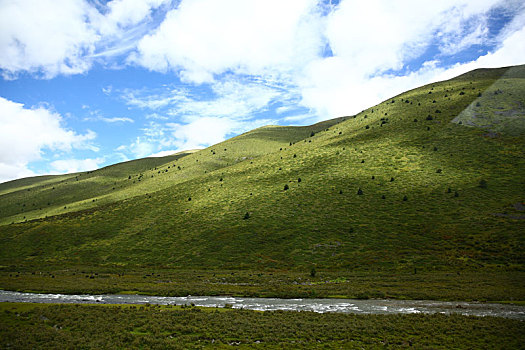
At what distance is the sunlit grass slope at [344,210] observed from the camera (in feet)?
140

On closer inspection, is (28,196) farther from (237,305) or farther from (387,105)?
(387,105)

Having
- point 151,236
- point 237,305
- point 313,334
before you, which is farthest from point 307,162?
point 313,334

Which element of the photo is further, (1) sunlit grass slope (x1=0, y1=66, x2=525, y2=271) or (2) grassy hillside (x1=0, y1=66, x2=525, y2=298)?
(1) sunlit grass slope (x1=0, y1=66, x2=525, y2=271)

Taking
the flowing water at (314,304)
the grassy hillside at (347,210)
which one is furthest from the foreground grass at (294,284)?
the grassy hillside at (347,210)

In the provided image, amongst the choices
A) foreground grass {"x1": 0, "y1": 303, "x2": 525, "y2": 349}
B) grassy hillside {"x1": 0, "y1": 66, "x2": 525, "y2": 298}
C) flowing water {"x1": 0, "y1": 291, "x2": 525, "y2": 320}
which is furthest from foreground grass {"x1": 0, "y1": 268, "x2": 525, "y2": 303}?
foreground grass {"x1": 0, "y1": 303, "x2": 525, "y2": 349}

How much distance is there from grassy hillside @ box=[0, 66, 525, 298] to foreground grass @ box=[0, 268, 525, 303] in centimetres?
349

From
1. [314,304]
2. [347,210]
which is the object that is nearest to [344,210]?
[347,210]

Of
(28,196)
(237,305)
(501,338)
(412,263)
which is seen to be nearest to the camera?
(501,338)

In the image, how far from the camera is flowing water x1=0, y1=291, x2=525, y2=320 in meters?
21.8

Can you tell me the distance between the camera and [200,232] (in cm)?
5756

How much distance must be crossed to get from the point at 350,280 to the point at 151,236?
139 ft

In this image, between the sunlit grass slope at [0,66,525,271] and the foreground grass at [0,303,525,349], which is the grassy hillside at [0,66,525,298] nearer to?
the sunlit grass slope at [0,66,525,271]

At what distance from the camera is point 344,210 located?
54.6m

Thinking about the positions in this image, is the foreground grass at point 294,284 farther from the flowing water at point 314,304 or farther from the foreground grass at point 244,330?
the foreground grass at point 244,330
